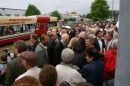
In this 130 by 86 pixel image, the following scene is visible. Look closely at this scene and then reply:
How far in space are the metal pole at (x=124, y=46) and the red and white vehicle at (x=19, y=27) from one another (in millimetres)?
25312

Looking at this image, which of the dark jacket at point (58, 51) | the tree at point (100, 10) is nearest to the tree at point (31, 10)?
the tree at point (100, 10)

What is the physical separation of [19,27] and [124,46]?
2998cm

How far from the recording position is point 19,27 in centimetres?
3042

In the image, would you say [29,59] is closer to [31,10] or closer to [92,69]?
[92,69]

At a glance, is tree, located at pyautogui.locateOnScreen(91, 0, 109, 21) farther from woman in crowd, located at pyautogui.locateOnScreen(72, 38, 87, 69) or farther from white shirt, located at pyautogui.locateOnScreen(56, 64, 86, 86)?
white shirt, located at pyautogui.locateOnScreen(56, 64, 86, 86)

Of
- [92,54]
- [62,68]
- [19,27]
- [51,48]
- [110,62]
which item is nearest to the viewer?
[62,68]

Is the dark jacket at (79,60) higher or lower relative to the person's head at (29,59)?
lower

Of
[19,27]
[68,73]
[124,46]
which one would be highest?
[124,46]

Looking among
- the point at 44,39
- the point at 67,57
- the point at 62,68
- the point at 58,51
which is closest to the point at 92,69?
the point at 67,57

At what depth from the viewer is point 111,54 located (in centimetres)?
620

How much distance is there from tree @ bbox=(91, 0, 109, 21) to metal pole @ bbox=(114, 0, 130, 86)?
3908 inches

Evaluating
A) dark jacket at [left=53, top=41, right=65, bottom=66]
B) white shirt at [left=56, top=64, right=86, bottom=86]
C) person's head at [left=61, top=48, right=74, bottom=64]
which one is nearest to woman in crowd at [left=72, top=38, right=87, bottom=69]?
person's head at [left=61, top=48, right=74, bottom=64]

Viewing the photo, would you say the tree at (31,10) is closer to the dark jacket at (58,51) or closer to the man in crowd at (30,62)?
the dark jacket at (58,51)

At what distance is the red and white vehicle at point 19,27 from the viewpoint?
26459 millimetres
